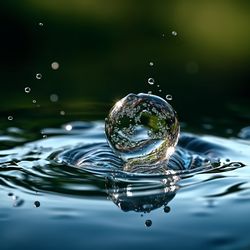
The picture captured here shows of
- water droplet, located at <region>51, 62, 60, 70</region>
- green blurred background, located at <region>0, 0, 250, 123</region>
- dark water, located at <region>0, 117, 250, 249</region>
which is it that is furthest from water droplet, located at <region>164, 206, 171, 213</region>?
water droplet, located at <region>51, 62, 60, 70</region>

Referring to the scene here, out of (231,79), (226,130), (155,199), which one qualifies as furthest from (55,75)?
(155,199)

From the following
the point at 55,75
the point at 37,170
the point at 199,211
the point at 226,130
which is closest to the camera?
the point at 199,211

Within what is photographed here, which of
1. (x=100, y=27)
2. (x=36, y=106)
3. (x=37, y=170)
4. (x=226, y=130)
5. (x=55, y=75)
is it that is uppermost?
(x=100, y=27)

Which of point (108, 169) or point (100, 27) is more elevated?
point (100, 27)

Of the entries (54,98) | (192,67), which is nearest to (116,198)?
(54,98)

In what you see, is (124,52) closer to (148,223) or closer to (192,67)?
(192,67)

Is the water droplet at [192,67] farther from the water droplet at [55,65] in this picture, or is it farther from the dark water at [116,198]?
the dark water at [116,198]

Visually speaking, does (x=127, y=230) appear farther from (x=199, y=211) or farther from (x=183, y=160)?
(x=183, y=160)
